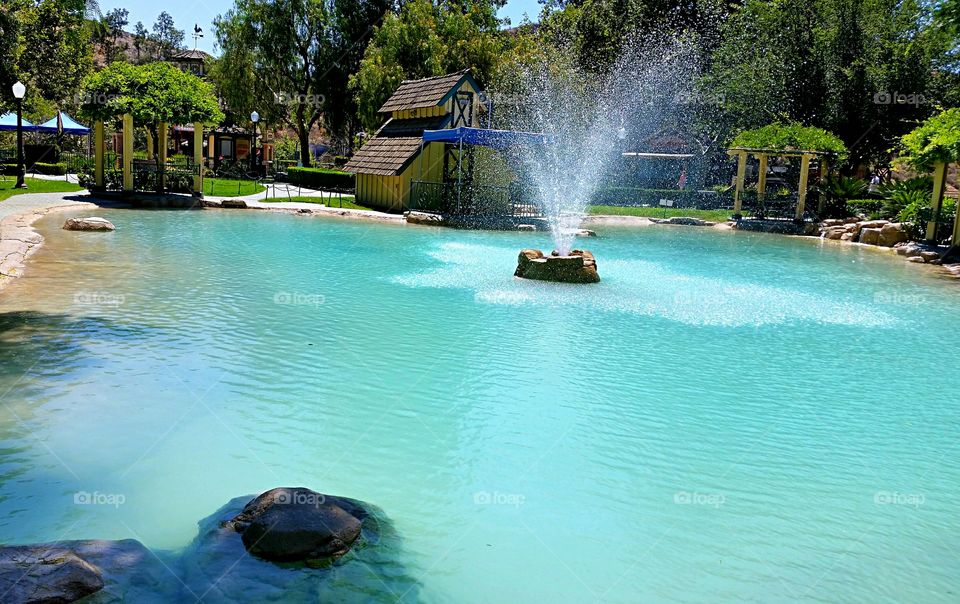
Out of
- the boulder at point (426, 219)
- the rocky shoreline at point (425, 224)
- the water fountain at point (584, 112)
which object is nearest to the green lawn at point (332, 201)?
the rocky shoreline at point (425, 224)

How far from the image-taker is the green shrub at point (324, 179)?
1625 inches

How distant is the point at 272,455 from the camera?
6.67 m

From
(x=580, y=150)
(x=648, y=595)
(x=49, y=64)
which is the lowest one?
(x=648, y=595)

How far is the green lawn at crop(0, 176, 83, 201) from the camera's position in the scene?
27.1m

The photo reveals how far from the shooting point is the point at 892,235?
26.0 meters

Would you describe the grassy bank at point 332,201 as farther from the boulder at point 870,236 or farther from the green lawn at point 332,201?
the boulder at point 870,236

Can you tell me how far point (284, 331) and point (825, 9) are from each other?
34737 millimetres

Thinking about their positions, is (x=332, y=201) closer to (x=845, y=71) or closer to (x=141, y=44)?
(x=845, y=71)

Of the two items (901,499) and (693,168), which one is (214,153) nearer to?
(693,168)

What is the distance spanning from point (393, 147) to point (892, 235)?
18364mm

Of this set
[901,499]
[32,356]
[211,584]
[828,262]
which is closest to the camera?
[211,584]

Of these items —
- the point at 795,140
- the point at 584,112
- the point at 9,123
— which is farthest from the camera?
the point at 584,112

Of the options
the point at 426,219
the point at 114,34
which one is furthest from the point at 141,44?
the point at 426,219

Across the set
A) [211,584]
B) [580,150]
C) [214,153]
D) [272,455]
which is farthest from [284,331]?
[214,153]
